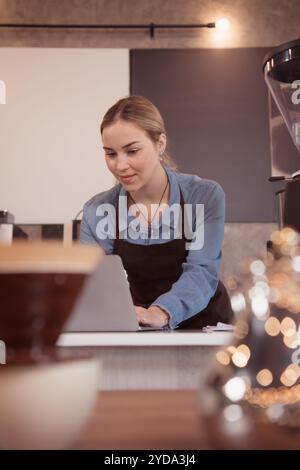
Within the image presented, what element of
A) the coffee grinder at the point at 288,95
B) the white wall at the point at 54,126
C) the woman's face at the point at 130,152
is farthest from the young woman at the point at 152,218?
the white wall at the point at 54,126

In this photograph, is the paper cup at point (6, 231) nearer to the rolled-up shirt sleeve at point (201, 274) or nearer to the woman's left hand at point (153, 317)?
the rolled-up shirt sleeve at point (201, 274)

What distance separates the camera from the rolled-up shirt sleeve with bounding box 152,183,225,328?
166 centimetres

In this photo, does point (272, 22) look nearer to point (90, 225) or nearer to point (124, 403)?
point (90, 225)

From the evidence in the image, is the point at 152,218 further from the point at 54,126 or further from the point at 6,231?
the point at 54,126

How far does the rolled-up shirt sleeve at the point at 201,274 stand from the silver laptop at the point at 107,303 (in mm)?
476

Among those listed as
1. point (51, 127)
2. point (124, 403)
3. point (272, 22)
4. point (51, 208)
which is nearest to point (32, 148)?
point (51, 127)

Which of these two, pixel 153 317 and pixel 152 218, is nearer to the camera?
pixel 153 317

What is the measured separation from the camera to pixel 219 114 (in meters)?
3.32

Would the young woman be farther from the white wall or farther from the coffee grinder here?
the white wall

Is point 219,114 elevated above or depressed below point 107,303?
above

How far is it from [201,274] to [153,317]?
0.39 m

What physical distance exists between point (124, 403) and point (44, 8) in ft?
10.9

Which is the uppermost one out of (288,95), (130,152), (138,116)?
(288,95)

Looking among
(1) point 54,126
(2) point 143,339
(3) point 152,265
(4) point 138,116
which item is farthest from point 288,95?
(2) point 143,339
